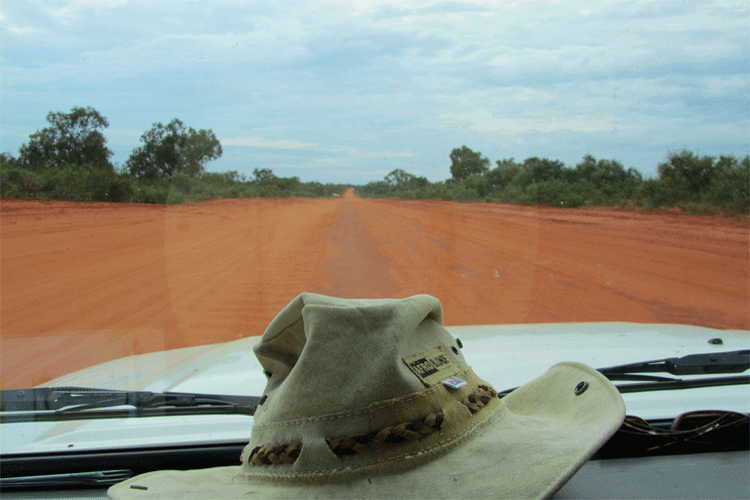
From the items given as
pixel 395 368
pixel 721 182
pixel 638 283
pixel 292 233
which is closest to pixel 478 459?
pixel 395 368

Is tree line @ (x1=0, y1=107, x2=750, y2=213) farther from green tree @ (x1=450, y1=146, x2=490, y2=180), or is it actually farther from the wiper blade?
the wiper blade

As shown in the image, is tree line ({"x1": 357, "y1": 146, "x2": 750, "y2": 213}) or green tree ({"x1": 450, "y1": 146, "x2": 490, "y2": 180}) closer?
green tree ({"x1": 450, "y1": 146, "x2": 490, "y2": 180})

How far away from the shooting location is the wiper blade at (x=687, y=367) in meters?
2.48

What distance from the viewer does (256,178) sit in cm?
1126

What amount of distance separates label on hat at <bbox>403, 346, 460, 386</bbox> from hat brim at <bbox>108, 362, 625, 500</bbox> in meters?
0.14

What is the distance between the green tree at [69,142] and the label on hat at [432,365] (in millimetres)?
3572

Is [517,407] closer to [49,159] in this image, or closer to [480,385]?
[480,385]

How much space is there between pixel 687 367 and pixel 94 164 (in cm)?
427

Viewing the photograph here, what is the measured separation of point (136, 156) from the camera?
5105 mm

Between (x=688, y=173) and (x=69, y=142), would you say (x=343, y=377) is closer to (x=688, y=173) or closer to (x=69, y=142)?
(x=69, y=142)

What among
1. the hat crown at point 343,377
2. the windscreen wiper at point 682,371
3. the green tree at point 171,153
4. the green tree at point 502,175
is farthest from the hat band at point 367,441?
the green tree at point 502,175

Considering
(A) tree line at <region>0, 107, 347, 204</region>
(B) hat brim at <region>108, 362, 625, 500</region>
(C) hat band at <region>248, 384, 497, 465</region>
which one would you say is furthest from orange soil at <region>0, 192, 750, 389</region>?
(C) hat band at <region>248, 384, 497, 465</region>

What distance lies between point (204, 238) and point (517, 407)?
972 centimetres

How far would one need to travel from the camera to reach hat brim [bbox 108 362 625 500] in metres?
1.12
